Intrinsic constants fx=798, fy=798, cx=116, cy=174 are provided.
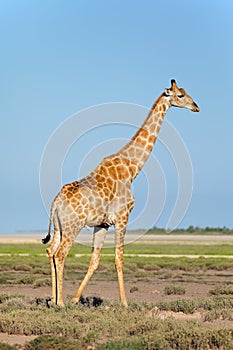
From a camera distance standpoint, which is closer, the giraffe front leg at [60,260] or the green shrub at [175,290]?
the giraffe front leg at [60,260]

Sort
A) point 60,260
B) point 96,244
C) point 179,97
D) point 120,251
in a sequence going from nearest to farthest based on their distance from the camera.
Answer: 1. point 60,260
2. point 120,251
3. point 96,244
4. point 179,97

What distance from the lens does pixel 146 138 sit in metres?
17.6

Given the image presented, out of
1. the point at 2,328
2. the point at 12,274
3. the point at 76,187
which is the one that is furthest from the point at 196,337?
the point at 12,274

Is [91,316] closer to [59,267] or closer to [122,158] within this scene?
[59,267]

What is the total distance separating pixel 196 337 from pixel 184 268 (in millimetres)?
24439

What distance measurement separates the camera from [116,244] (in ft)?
55.2

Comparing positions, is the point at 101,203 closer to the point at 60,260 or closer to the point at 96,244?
the point at 96,244

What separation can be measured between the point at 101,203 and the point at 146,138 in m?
2.03

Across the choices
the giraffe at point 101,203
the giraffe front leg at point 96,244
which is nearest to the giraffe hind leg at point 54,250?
the giraffe at point 101,203

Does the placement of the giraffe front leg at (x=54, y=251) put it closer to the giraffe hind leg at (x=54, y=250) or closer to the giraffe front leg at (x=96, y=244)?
the giraffe hind leg at (x=54, y=250)

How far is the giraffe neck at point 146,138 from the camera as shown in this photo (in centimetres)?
1734

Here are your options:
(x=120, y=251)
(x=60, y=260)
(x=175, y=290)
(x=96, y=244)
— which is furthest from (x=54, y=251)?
(x=175, y=290)

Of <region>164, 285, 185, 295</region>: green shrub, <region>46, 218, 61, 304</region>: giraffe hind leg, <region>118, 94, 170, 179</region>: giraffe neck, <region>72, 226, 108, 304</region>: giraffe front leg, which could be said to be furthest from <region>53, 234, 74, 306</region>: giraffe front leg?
<region>164, 285, 185, 295</region>: green shrub

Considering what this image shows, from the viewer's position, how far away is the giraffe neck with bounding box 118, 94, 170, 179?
17.3m
